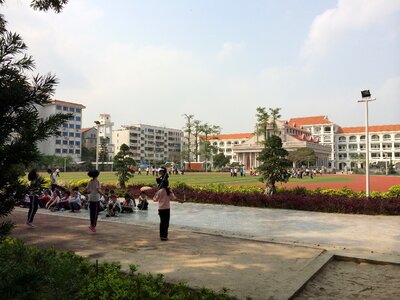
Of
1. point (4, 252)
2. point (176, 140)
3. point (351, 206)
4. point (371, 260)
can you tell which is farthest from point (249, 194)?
point (176, 140)

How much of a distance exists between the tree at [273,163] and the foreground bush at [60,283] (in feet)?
37.5

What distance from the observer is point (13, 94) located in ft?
7.64

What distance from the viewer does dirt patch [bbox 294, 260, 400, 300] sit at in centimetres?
487

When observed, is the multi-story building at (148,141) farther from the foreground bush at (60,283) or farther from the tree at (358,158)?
the foreground bush at (60,283)

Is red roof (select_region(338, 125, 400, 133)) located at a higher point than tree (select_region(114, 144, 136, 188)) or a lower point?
higher

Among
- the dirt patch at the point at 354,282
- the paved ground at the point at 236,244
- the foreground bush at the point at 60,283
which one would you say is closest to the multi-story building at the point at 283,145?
the paved ground at the point at 236,244

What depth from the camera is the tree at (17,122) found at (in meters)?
2.38

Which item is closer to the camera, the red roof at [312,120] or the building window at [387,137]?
the building window at [387,137]

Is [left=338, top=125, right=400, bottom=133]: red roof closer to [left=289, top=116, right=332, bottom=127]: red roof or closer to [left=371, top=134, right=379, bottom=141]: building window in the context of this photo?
[left=371, top=134, right=379, bottom=141]: building window

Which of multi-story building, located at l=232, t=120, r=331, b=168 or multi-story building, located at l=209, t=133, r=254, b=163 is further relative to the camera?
multi-story building, located at l=209, t=133, r=254, b=163

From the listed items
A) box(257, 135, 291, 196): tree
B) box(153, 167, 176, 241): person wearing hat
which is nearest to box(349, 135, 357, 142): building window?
box(257, 135, 291, 196): tree

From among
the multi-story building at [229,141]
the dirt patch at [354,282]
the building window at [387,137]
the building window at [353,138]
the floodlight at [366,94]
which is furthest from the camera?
the multi-story building at [229,141]

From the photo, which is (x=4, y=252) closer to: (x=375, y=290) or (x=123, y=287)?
(x=123, y=287)

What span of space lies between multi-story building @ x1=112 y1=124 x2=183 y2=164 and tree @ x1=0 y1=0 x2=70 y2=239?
11143 cm
